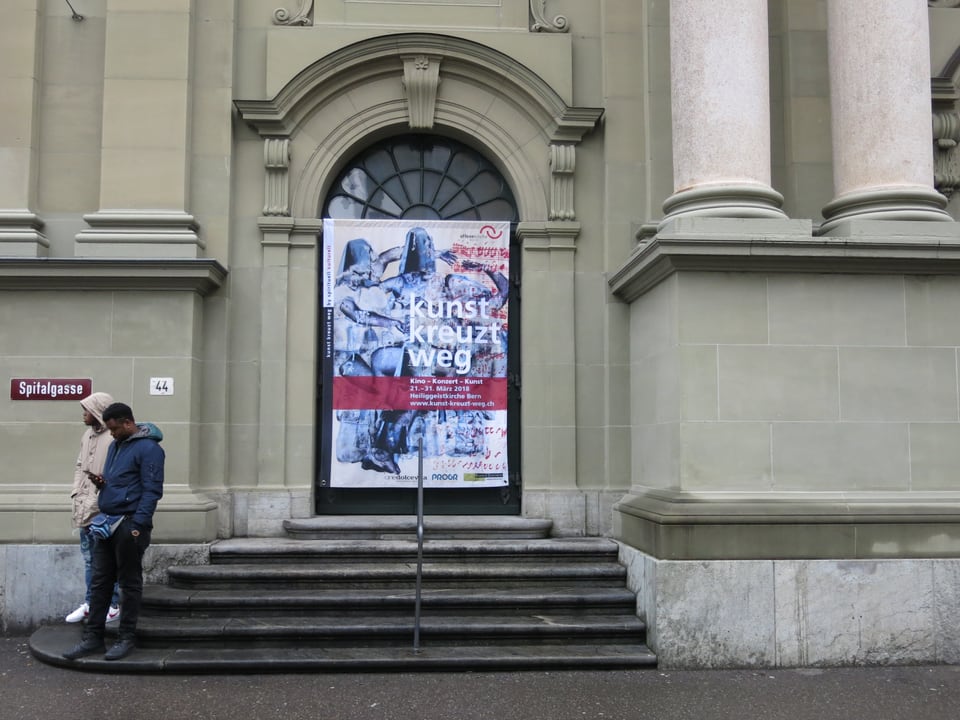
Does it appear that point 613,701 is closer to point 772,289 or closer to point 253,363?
point 772,289

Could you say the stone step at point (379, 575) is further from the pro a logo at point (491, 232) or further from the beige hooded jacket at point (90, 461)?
the pro a logo at point (491, 232)

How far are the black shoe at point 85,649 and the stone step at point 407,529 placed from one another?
2.29 m

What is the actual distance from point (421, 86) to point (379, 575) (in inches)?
194

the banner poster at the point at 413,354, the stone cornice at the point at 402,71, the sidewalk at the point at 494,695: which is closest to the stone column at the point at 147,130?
the stone cornice at the point at 402,71

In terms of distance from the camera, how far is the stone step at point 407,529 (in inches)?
354

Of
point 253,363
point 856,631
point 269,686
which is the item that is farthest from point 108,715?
point 856,631

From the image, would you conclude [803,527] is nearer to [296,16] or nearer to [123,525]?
[123,525]

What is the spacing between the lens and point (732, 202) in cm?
791

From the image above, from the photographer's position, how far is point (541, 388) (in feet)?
31.1


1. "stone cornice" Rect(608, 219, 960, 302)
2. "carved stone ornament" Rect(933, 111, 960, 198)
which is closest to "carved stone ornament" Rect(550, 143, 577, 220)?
"stone cornice" Rect(608, 219, 960, 302)

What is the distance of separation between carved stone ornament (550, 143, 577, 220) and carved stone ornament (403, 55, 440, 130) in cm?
133

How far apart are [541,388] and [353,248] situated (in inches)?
94.5

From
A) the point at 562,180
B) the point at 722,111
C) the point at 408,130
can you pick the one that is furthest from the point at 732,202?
the point at 408,130

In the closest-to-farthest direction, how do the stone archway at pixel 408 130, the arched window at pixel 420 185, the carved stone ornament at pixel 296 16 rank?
the stone archway at pixel 408 130, the carved stone ornament at pixel 296 16, the arched window at pixel 420 185
